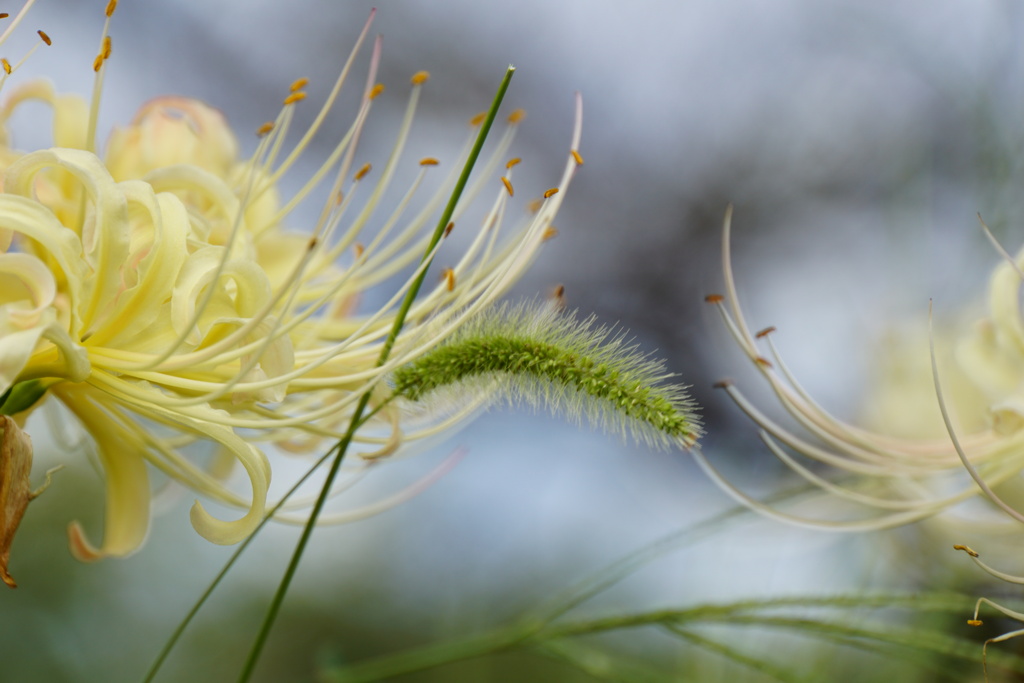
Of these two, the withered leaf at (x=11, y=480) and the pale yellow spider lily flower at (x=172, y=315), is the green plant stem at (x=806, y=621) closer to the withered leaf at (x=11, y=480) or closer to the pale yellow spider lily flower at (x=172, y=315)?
the pale yellow spider lily flower at (x=172, y=315)

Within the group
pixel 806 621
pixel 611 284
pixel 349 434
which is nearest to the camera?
pixel 349 434

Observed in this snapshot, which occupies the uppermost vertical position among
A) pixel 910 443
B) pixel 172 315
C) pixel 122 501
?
pixel 910 443

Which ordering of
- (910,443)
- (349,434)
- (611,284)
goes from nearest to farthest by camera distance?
(349,434)
(910,443)
(611,284)

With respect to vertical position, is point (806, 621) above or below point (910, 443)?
below

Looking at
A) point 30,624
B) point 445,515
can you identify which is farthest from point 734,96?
point 30,624

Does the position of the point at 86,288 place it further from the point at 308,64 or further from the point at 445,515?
the point at 308,64

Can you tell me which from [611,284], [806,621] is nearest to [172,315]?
[806,621]

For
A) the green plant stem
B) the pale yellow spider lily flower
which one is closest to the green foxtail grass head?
the pale yellow spider lily flower

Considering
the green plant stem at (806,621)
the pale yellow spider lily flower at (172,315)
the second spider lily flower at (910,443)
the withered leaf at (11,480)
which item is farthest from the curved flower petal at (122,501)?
the second spider lily flower at (910,443)

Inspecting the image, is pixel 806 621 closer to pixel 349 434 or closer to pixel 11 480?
pixel 349 434
